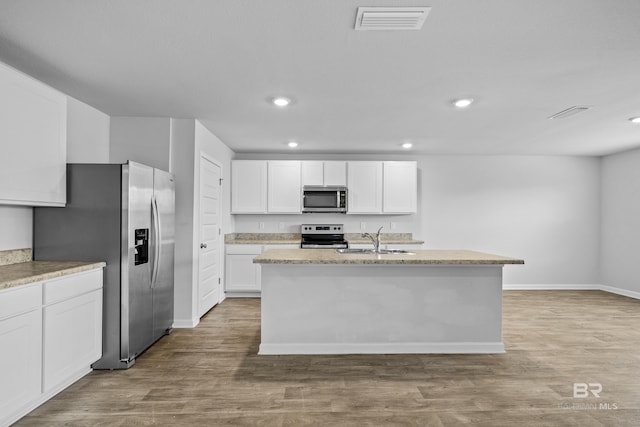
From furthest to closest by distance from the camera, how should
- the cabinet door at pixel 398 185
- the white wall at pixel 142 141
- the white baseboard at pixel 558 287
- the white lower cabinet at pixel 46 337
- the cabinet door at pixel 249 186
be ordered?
the white baseboard at pixel 558 287 → the cabinet door at pixel 398 185 → the cabinet door at pixel 249 186 → the white wall at pixel 142 141 → the white lower cabinet at pixel 46 337

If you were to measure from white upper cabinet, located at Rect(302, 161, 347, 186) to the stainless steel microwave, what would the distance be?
14 centimetres

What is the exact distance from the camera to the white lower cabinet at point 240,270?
543cm

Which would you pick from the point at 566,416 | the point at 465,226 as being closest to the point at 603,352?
the point at 566,416

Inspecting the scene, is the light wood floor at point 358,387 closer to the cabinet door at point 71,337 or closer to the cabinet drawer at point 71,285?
the cabinet door at point 71,337

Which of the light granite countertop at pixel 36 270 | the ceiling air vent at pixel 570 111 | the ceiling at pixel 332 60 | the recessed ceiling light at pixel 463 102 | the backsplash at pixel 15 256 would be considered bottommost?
the light granite countertop at pixel 36 270

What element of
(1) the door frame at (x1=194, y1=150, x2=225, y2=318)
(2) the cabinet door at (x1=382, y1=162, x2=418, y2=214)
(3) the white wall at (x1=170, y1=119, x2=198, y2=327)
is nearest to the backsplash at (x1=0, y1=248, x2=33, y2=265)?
(3) the white wall at (x1=170, y1=119, x2=198, y2=327)

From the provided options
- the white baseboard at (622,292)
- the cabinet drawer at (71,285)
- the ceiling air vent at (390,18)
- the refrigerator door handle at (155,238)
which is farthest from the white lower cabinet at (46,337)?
the white baseboard at (622,292)

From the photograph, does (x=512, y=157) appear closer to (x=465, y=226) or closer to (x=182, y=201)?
(x=465, y=226)

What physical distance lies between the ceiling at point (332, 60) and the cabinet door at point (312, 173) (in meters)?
1.50

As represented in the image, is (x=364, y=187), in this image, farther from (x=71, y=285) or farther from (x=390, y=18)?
(x=71, y=285)

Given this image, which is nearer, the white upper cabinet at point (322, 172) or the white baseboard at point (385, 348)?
the white baseboard at point (385, 348)

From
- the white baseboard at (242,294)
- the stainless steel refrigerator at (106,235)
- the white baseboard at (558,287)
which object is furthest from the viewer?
the white baseboard at (558,287)

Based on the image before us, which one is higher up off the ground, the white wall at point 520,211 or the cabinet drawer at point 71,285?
the white wall at point 520,211

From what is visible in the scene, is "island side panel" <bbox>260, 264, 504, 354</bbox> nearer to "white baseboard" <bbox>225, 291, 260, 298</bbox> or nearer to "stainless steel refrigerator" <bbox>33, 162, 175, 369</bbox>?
"stainless steel refrigerator" <bbox>33, 162, 175, 369</bbox>
